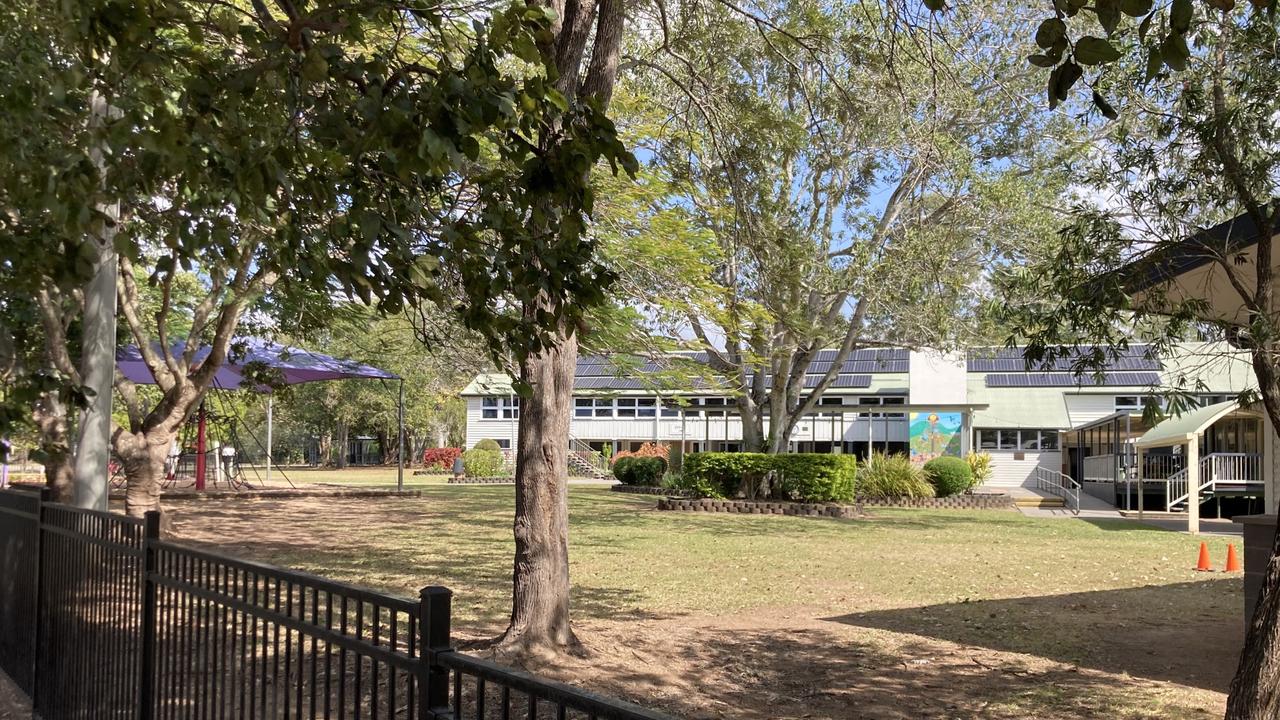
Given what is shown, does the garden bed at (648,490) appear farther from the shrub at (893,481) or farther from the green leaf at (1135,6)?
the green leaf at (1135,6)

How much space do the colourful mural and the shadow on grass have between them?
30.9 metres

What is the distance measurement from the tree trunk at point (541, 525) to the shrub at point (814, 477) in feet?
61.0

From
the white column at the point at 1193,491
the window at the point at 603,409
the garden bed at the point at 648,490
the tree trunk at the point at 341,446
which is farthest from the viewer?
the tree trunk at the point at 341,446

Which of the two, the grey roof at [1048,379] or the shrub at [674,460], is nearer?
the shrub at [674,460]

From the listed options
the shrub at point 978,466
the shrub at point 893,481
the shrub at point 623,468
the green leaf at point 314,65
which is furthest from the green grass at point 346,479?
the green leaf at point 314,65

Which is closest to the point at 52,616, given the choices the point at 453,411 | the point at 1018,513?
the point at 1018,513

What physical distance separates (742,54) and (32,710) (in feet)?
28.5

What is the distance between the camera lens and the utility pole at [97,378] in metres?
8.20

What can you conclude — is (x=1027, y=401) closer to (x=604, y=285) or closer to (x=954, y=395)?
(x=954, y=395)

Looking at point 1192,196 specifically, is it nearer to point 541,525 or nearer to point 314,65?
point 541,525

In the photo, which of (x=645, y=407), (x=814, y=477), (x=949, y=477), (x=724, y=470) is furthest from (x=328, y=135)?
(x=645, y=407)

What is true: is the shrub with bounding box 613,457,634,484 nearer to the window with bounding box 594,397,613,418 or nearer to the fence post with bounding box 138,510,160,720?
the window with bounding box 594,397,613,418

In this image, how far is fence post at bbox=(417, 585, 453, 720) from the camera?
8.82 feet

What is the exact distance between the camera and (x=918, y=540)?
1852cm
